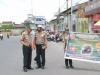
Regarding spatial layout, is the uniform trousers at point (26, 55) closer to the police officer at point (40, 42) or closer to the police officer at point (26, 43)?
the police officer at point (26, 43)

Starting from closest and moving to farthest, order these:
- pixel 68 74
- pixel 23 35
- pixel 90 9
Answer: pixel 68 74
pixel 23 35
pixel 90 9

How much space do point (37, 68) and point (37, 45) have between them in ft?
2.92

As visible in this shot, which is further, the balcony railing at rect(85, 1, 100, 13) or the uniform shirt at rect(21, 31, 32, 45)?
the balcony railing at rect(85, 1, 100, 13)

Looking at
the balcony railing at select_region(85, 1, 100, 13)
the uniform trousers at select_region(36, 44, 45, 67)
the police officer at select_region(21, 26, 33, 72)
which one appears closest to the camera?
the police officer at select_region(21, 26, 33, 72)

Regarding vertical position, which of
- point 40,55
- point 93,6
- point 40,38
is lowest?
point 40,55

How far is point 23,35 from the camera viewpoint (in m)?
15.2

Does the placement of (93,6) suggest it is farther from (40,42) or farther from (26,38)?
(26,38)

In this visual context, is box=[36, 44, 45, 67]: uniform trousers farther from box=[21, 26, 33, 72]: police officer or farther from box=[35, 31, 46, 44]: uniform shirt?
box=[21, 26, 33, 72]: police officer

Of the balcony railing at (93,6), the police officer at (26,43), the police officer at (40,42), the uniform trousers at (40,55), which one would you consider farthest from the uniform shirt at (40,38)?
the balcony railing at (93,6)

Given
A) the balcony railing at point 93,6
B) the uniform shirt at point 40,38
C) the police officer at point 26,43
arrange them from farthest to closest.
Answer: the balcony railing at point 93,6 < the uniform shirt at point 40,38 < the police officer at point 26,43

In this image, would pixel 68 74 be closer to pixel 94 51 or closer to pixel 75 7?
pixel 94 51

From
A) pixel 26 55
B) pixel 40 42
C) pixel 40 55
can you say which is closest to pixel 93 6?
pixel 40 55

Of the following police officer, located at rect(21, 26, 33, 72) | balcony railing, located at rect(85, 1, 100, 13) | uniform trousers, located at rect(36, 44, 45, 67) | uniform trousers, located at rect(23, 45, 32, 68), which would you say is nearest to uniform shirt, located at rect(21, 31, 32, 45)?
police officer, located at rect(21, 26, 33, 72)

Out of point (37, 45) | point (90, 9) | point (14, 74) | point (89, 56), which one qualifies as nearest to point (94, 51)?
point (89, 56)
